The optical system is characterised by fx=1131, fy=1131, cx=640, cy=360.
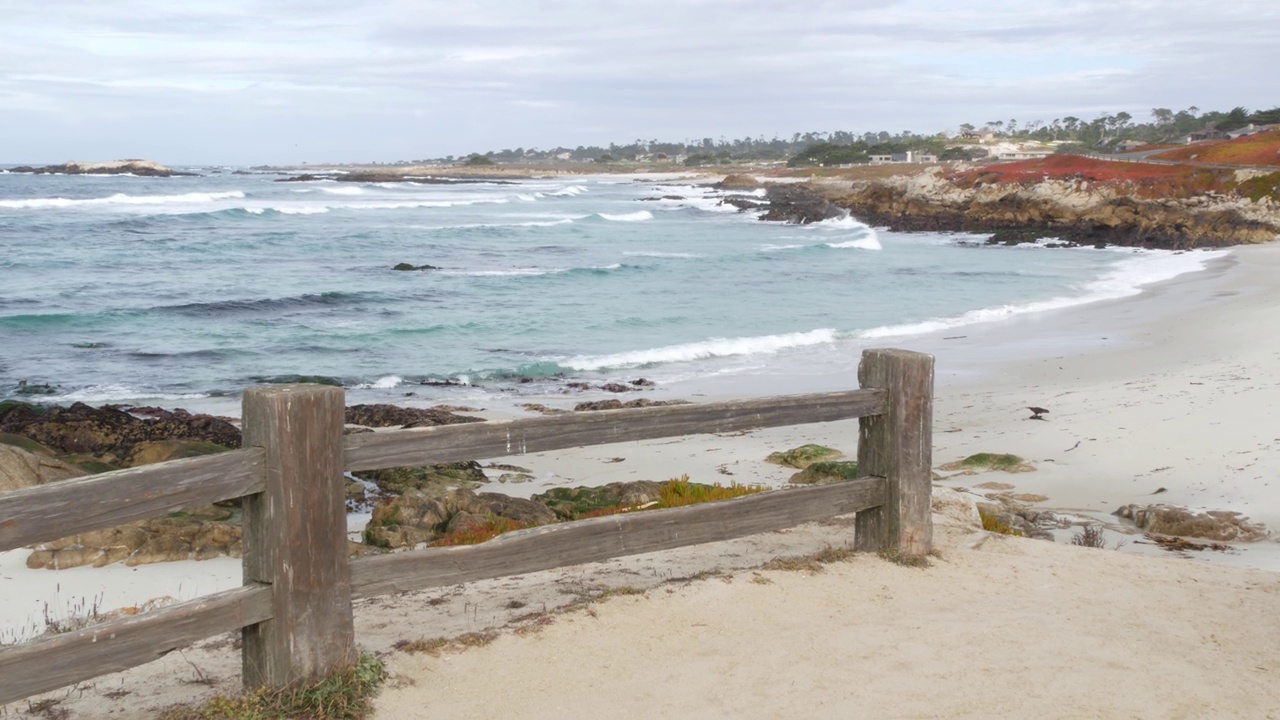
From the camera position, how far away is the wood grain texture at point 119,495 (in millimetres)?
3424

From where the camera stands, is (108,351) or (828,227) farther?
(828,227)

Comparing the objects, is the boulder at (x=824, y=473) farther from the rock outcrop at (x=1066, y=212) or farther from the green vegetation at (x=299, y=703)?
the rock outcrop at (x=1066, y=212)

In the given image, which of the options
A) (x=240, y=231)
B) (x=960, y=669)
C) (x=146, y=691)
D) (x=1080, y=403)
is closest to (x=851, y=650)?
(x=960, y=669)

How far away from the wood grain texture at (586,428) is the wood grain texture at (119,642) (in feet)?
2.07

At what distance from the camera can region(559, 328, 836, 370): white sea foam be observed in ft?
63.4

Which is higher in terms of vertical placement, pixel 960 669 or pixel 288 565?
pixel 288 565

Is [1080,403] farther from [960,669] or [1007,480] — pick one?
[960,669]

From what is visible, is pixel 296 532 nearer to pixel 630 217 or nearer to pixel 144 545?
pixel 144 545

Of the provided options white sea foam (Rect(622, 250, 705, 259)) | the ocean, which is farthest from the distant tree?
white sea foam (Rect(622, 250, 705, 259))

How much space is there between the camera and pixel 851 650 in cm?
495

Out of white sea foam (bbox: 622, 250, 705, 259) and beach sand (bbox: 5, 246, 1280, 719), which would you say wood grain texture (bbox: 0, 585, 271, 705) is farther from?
white sea foam (bbox: 622, 250, 705, 259)

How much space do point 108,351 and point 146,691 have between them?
58.1ft

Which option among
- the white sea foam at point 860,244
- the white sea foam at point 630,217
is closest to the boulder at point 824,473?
the white sea foam at point 860,244

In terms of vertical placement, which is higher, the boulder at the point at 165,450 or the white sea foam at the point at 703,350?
the boulder at the point at 165,450
